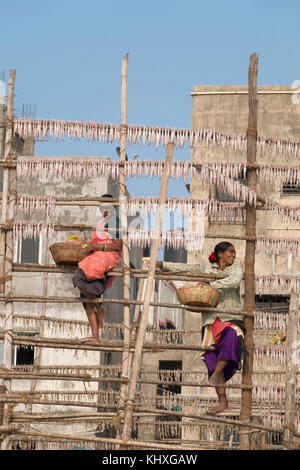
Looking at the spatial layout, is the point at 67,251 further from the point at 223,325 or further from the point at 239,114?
the point at 239,114

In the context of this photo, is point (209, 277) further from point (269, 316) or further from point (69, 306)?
point (69, 306)

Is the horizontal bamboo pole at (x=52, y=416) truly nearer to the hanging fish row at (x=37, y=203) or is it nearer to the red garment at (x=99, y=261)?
the red garment at (x=99, y=261)

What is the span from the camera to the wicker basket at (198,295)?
785 cm

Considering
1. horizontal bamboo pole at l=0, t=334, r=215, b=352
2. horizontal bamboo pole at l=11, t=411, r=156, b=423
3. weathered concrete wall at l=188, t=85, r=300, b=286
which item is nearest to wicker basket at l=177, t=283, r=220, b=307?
horizontal bamboo pole at l=0, t=334, r=215, b=352

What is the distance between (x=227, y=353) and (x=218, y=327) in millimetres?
300

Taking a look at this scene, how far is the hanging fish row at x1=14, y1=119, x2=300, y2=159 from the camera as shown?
27.7 ft

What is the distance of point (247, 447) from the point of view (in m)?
7.93

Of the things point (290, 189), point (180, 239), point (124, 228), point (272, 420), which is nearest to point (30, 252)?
point (290, 189)

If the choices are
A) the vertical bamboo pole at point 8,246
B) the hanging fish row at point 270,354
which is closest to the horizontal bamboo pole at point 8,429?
the vertical bamboo pole at point 8,246

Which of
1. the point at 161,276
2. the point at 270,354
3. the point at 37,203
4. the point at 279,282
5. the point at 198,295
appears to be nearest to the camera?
the point at 198,295

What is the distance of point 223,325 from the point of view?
8.19 meters

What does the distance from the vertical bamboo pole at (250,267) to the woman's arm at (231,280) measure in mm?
187

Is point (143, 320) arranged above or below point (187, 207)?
below
